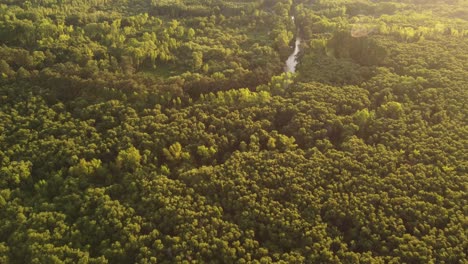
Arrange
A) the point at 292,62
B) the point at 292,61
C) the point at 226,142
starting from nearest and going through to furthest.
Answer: the point at 226,142, the point at 292,62, the point at 292,61

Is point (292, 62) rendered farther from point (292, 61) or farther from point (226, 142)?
point (226, 142)

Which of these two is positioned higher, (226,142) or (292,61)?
(292,61)

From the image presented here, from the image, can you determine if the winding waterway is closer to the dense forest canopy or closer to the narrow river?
the narrow river

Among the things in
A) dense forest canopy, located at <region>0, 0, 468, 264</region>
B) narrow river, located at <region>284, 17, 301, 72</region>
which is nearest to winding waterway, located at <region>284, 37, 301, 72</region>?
narrow river, located at <region>284, 17, 301, 72</region>

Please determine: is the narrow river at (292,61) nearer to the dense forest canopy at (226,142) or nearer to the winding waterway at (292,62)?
the winding waterway at (292,62)

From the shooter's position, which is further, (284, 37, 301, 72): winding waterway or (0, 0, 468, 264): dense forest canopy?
(284, 37, 301, 72): winding waterway

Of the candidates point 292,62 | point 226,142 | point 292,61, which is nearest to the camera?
point 226,142

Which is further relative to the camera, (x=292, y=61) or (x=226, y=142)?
(x=292, y=61)

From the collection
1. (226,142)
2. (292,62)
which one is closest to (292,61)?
(292,62)

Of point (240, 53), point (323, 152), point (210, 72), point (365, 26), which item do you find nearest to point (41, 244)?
point (323, 152)
